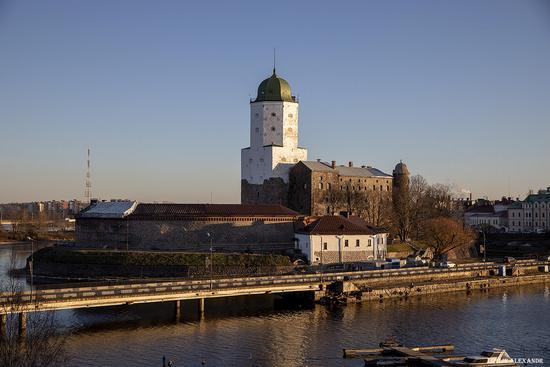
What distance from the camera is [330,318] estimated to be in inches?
1667

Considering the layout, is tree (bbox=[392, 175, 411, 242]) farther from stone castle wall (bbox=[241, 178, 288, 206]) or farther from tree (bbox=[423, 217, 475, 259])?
stone castle wall (bbox=[241, 178, 288, 206])

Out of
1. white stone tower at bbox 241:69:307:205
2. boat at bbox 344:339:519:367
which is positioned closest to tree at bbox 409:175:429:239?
white stone tower at bbox 241:69:307:205

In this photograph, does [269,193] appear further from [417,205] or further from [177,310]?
[177,310]

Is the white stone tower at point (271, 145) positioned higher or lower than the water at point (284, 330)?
higher

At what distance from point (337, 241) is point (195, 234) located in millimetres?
12932

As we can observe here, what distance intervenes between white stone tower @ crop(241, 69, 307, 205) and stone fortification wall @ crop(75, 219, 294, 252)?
14.7 m

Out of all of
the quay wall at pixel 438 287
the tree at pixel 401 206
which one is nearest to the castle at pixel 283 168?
the tree at pixel 401 206

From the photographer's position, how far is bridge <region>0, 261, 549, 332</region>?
117 ft

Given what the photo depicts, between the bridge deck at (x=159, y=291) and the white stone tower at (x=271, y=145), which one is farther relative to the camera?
the white stone tower at (x=271, y=145)

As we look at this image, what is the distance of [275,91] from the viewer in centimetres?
8300

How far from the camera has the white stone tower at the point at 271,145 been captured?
268 feet

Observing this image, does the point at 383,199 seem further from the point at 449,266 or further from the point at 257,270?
the point at 257,270

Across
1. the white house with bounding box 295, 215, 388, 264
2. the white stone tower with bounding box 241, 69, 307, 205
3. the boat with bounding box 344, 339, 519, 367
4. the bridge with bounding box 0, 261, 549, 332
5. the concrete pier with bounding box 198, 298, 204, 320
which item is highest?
the white stone tower with bounding box 241, 69, 307, 205

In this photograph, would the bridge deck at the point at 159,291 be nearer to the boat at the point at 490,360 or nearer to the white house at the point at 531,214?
the boat at the point at 490,360
